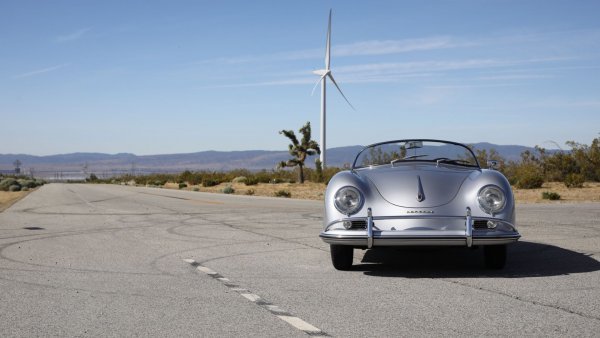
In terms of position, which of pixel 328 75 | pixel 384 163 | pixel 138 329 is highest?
pixel 328 75

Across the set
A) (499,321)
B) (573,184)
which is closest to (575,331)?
(499,321)

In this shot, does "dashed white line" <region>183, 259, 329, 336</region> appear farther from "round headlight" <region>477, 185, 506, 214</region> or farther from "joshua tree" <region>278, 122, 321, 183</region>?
"joshua tree" <region>278, 122, 321, 183</region>

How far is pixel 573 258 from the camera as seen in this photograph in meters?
8.28

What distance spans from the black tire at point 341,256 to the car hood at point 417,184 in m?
0.75

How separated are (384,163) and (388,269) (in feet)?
5.10

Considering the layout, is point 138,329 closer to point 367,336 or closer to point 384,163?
point 367,336

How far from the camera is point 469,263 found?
819 centimetres

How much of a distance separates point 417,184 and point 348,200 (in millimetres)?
735

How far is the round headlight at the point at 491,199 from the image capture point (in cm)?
713

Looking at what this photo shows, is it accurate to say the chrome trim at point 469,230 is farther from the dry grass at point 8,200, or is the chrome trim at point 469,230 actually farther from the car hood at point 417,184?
the dry grass at point 8,200

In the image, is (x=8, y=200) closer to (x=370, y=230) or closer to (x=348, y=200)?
(x=348, y=200)

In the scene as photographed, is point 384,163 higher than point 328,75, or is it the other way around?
point 328,75

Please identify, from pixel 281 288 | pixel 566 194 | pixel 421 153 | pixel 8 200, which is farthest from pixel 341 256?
pixel 8 200

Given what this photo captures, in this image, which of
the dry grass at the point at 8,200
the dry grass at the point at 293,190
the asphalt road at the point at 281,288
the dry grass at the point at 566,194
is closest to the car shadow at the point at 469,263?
the asphalt road at the point at 281,288
